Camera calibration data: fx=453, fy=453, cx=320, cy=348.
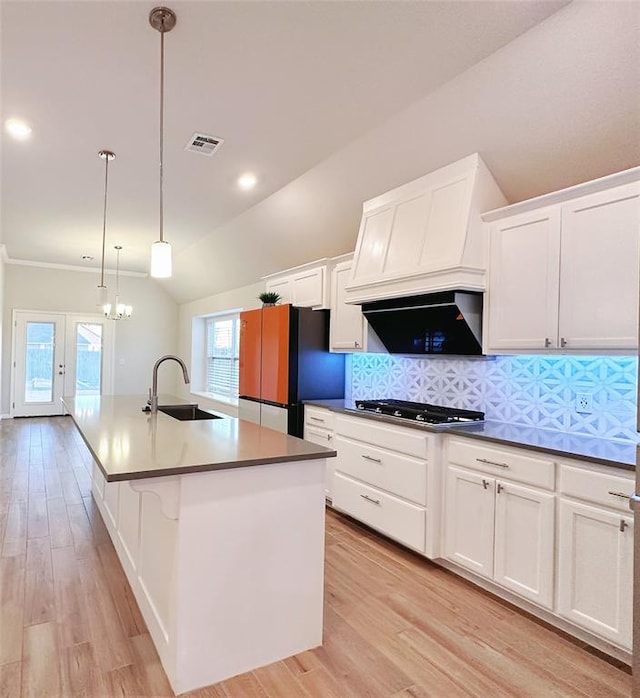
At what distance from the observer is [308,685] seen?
1.81 m

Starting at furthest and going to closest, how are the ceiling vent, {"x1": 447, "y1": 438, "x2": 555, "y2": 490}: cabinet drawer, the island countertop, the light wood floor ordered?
the ceiling vent
{"x1": 447, "y1": 438, "x2": 555, "y2": 490}: cabinet drawer
the light wood floor
the island countertop

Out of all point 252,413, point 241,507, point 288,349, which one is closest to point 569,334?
point 241,507

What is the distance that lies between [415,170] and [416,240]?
520mm

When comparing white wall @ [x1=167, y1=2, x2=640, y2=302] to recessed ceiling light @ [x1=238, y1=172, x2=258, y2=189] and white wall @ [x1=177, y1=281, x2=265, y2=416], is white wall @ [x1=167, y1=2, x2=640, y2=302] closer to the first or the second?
recessed ceiling light @ [x1=238, y1=172, x2=258, y2=189]

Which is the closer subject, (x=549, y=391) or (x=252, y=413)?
(x=549, y=391)

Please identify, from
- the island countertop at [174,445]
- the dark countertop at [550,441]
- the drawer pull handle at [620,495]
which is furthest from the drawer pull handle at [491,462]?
the island countertop at [174,445]

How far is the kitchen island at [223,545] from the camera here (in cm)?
175

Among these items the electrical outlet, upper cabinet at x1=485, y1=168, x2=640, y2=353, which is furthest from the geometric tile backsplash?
upper cabinet at x1=485, y1=168, x2=640, y2=353

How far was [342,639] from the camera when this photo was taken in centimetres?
212

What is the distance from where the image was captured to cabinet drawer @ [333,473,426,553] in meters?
2.88

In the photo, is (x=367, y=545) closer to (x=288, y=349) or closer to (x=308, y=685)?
(x=308, y=685)

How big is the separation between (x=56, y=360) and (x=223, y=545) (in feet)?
25.9

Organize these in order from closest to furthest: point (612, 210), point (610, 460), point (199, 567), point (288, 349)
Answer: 1. point (199, 567)
2. point (610, 460)
3. point (612, 210)
4. point (288, 349)

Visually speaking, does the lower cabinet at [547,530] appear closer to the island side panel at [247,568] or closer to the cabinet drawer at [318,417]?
the island side panel at [247,568]
